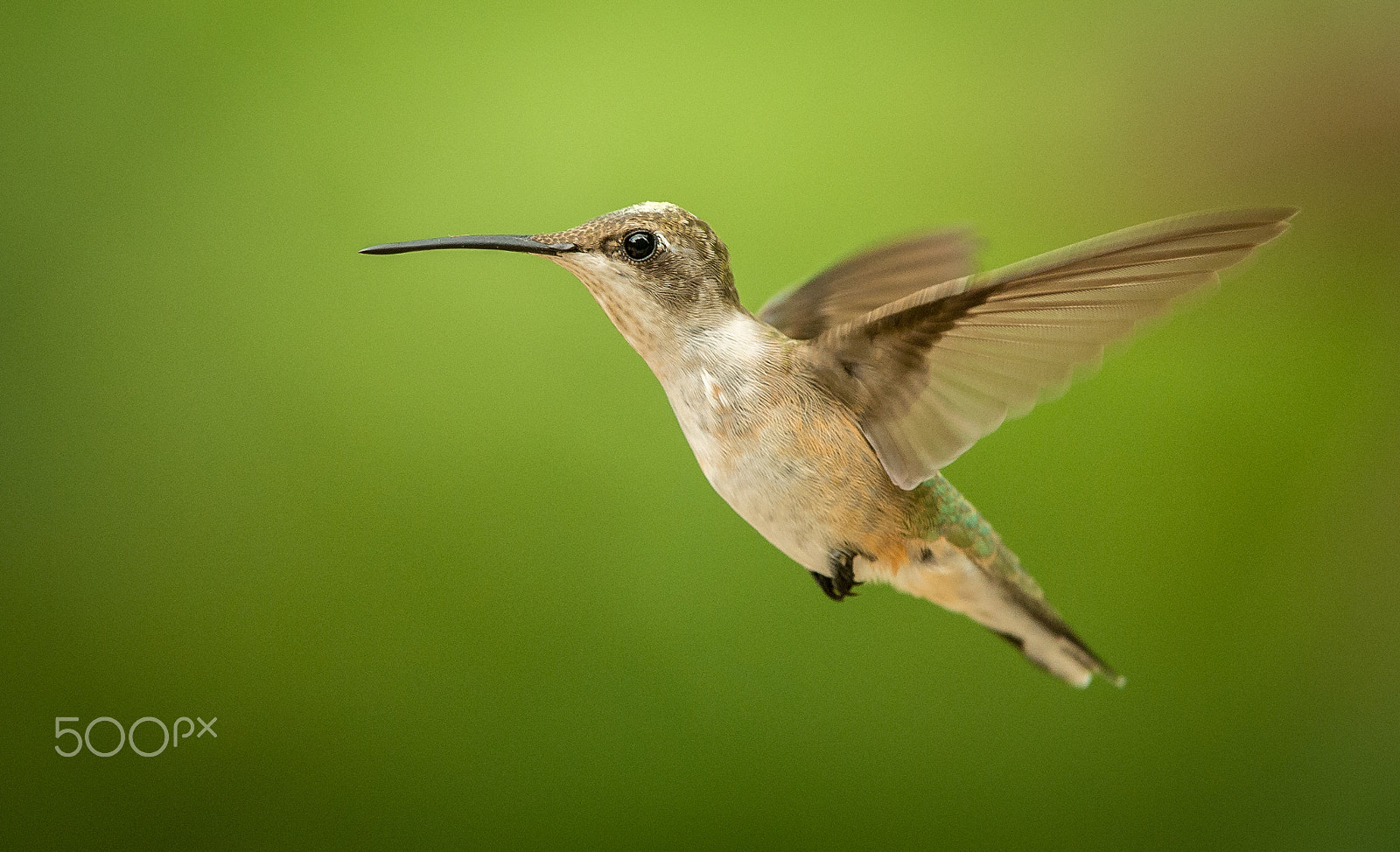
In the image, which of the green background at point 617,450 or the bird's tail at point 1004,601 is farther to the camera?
the green background at point 617,450

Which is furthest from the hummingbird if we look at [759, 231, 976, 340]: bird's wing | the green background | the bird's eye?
the green background

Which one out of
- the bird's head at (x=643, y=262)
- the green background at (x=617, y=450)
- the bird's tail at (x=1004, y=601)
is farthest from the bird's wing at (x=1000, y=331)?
the green background at (x=617, y=450)

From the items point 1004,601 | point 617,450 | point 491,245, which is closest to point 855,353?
point 491,245

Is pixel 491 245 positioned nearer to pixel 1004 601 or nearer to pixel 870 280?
pixel 870 280

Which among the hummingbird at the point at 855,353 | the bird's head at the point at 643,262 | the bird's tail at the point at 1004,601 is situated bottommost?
the bird's tail at the point at 1004,601

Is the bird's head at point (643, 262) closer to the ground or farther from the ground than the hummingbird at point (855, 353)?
farther from the ground

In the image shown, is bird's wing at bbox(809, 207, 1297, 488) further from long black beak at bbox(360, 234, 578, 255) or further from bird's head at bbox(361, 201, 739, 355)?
long black beak at bbox(360, 234, 578, 255)

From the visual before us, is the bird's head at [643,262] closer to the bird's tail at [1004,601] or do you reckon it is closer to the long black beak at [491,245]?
the long black beak at [491,245]
